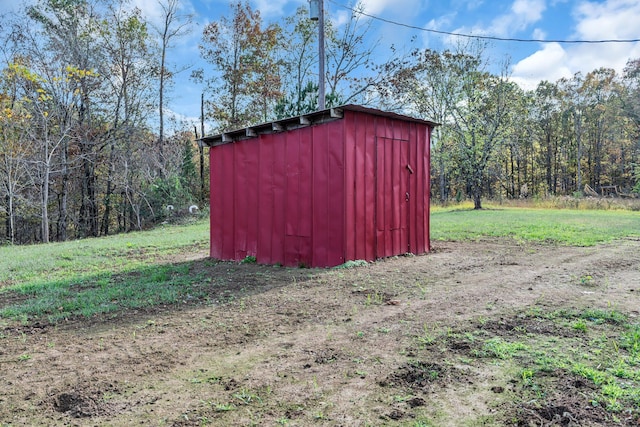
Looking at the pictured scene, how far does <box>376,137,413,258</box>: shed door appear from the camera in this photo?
7617 mm

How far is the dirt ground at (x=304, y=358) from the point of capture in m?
2.33

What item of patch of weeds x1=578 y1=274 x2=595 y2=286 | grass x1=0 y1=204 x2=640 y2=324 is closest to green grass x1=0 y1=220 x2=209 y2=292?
grass x1=0 y1=204 x2=640 y2=324

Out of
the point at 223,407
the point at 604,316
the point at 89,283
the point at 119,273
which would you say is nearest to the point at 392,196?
the point at 604,316

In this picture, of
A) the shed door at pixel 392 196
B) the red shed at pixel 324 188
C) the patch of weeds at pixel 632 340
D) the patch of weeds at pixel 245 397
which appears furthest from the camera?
the shed door at pixel 392 196

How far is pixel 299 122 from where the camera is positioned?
24.1ft

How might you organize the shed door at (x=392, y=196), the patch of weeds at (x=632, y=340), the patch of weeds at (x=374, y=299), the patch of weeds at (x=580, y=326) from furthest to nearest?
the shed door at (x=392, y=196) < the patch of weeds at (x=374, y=299) < the patch of weeds at (x=580, y=326) < the patch of weeds at (x=632, y=340)

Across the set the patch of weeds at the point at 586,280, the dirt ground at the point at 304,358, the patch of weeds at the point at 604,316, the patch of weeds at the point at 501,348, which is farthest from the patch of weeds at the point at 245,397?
the patch of weeds at the point at 586,280

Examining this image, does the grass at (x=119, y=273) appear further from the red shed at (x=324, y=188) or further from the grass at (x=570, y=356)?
the red shed at (x=324, y=188)

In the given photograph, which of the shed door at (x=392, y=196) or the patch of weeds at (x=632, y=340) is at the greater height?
the shed door at (x=392, y=196)

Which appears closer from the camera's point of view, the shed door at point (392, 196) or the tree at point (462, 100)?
the shed door at point (392, 196)

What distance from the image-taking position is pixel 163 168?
72.4 ft

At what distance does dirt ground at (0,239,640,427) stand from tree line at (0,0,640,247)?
14.6 m

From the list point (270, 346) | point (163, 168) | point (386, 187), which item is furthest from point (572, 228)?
point (163, 168)

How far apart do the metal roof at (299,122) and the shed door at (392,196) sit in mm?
520
